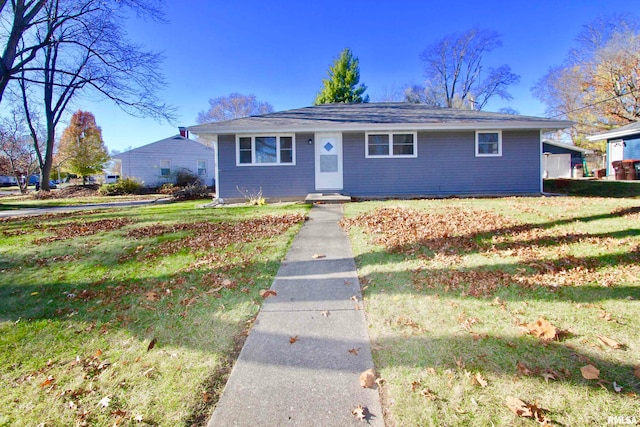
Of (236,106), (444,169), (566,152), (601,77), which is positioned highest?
(236,106)

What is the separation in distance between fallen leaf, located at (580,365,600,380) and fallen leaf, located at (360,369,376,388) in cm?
136

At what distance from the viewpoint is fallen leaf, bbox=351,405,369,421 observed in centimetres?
178

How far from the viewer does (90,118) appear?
43125mm

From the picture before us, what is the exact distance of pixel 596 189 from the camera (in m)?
13.4

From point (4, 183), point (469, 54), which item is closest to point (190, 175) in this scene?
point (469, 54)

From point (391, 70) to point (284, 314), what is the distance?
119 feet

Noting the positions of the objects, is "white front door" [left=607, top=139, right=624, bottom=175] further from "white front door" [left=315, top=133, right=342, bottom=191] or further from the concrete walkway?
the concrete walkway

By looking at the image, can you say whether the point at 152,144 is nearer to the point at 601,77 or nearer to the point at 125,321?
the point at 125,321

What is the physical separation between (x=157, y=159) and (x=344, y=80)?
61.9ft

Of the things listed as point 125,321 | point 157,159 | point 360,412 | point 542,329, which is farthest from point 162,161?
point 542,329

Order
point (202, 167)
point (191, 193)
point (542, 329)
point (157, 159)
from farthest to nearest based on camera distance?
point (202, 167)
point (157, 159)
point (191, 193)
point (542, 329)

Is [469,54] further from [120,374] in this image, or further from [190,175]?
[120,374]

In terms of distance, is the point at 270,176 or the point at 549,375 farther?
the point at 270,176

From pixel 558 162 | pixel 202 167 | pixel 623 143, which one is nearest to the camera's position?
pixel 623 143
